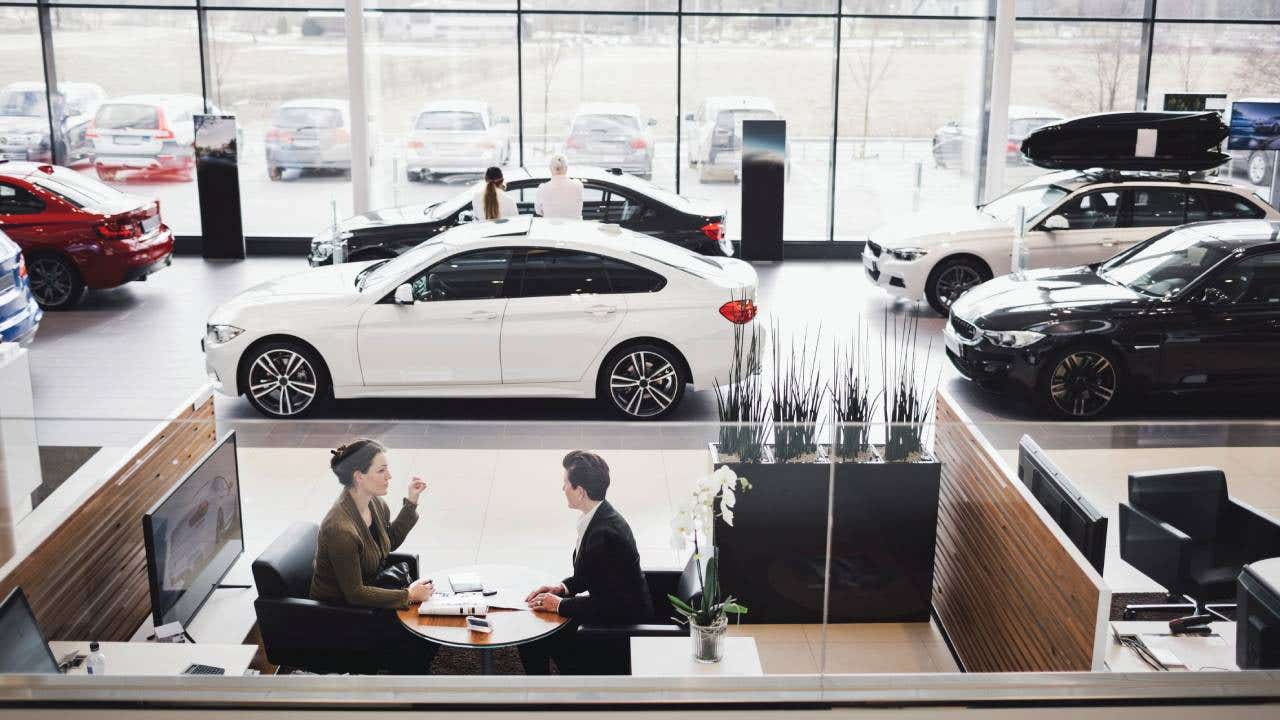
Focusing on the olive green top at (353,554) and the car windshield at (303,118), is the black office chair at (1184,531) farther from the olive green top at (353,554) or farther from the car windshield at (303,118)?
the car windshield at (303,118)

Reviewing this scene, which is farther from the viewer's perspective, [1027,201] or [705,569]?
[1027,201]

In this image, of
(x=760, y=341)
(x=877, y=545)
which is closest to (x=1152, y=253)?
(x=760, y=341)

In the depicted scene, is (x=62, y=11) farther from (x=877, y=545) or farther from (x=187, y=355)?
(x=877, y=545)

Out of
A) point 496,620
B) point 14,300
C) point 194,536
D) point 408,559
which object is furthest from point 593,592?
point 14,300

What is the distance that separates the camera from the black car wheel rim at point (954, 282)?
36.2 ft

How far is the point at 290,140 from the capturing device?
1459 cm

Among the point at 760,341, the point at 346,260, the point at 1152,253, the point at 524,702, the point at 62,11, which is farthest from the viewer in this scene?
the point at 62,11

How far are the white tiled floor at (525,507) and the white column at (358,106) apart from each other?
949cm

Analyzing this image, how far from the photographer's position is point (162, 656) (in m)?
4.16

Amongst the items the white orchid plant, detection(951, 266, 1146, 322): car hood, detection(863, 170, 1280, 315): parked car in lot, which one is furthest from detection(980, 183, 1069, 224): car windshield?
the white orchid plant

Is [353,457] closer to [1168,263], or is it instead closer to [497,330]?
[497,330]

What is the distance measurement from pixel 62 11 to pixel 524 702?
12865mm

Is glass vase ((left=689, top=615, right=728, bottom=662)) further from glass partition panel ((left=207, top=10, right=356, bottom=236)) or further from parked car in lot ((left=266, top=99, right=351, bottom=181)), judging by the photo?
parked car in lot ((left=266, top=99, right=351, bottom=181))

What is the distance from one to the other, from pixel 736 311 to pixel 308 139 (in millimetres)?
8265
